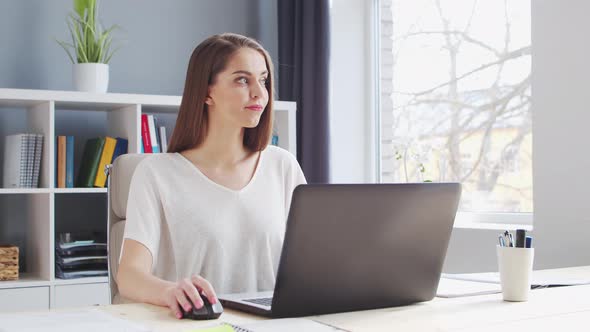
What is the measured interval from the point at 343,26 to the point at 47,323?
2748mm

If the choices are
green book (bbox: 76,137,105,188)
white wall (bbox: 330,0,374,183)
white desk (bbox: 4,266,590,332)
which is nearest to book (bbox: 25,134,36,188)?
green book (bbox: 76,137,105,188)

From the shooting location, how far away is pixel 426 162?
3.35m

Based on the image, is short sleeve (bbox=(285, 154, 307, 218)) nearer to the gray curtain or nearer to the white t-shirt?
the white t-shirt

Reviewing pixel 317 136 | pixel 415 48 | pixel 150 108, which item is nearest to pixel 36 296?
pixel 150 108

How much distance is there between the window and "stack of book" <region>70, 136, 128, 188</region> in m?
1.28

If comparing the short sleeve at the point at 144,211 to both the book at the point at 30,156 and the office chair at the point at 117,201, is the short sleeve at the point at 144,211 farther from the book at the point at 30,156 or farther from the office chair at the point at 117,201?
the book at the point at 30,156

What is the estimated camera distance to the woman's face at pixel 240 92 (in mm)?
1920

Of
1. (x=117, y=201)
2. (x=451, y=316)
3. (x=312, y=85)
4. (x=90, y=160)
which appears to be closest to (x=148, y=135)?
(x=90, y=160)

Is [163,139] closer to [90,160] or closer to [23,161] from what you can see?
[90,160]

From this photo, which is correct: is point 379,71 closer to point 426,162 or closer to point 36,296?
point 426,162

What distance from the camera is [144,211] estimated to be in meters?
1.79

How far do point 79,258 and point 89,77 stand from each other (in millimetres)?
734

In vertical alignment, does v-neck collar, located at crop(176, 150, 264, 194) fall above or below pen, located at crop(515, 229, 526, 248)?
above

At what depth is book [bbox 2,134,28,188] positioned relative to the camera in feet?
9.86
